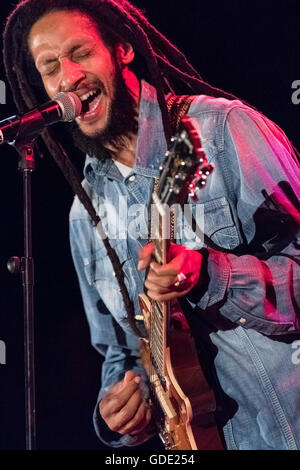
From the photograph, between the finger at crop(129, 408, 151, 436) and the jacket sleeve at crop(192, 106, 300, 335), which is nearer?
the jacket sleeve at crop(192, 106, 300, 335)

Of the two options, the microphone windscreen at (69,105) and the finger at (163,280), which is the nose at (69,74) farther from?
the finger at (163,280)

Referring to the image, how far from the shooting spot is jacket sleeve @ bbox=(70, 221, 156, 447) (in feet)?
7.57

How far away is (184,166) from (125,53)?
51.2 inches

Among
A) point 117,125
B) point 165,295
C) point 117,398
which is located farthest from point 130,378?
point 117,125

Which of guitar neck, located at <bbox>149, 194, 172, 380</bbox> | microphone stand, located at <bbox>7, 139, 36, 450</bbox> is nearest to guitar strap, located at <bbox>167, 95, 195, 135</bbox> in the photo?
guitar neck, located at <bbox>149, 194, 172, 380</bbox>

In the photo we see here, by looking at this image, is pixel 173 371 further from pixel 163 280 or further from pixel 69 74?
pixel 69 74

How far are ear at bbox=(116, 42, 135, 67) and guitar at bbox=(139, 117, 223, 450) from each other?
97 centimetres

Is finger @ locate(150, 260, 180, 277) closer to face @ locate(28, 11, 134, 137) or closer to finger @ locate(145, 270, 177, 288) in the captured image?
finger @ locate(145, 270, 177, 288)

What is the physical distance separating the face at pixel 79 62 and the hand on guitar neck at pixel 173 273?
0.96 metres

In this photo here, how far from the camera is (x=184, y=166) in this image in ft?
4.92

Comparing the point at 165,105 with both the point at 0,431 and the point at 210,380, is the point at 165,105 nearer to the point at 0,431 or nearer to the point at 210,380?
the point at 210,380

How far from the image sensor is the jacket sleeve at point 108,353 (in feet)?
7.57

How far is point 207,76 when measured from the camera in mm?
3014
